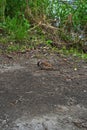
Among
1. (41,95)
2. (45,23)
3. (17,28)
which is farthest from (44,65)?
(45,23)

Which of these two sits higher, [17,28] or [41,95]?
[17,28]

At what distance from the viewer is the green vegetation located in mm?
6102

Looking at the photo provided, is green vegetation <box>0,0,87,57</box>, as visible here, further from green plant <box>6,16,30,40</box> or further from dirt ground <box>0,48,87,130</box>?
dirt ground <box>0,48,87,130</box>

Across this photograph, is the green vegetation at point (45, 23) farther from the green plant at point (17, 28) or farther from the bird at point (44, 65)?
the bird at point (44, 65)

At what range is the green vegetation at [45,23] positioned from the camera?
610 centimetres

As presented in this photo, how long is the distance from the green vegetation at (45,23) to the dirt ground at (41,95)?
100cm

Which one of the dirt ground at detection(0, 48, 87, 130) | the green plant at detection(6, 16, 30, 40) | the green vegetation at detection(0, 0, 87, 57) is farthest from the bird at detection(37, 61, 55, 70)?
the green plant at detection(6, 16, 30, 40)

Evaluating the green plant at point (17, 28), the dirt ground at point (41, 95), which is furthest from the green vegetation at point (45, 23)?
the dirt ground at point (41, 95)

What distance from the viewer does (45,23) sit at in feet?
22.0

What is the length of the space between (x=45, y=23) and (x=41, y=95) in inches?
122

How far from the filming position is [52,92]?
12.8 ft

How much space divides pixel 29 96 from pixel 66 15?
3514 mm

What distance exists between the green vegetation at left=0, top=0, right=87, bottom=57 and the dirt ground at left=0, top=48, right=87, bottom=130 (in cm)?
100

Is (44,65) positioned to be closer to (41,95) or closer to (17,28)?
(41,95)
